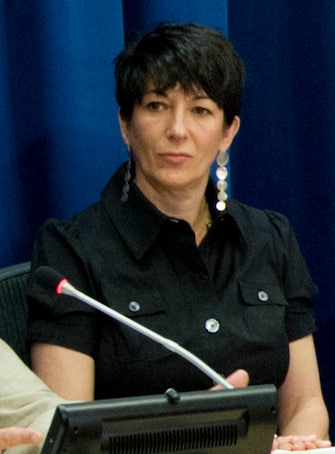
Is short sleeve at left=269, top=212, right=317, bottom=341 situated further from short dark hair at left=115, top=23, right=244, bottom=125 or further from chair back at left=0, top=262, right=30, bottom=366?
chair back at left=0, top=262, right=30, bottom=366

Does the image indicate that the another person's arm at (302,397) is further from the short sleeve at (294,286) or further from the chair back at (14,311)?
the chair back at (14,311)

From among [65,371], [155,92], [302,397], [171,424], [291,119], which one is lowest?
[302,397]

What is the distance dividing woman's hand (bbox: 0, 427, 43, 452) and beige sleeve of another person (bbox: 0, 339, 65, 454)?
12 cm

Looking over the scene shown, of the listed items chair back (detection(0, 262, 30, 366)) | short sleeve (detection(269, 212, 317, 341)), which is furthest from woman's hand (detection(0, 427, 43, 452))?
short sleeve (detection(269, 212, 317, 341))

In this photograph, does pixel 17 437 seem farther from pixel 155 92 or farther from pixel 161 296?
pixel 155 92

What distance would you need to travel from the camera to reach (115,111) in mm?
2377

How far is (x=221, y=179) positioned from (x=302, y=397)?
0.46 m

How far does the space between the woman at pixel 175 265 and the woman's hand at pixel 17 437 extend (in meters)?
0.66

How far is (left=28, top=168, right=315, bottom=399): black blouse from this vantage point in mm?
2072

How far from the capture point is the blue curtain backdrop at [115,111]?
2277mm

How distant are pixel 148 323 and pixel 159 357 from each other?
0.22ft

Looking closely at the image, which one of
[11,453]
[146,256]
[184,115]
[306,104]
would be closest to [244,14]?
[306,104]

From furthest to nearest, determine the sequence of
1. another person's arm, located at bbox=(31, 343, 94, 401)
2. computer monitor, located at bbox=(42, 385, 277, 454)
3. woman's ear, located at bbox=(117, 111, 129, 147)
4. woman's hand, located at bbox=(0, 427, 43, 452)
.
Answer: woman's ear, located at bbox=(117, 111, 129, 147), another person's arm, located at bbox=(31, 343, 94, 401), woman's hand, located at bbox=(0, 427, 43, 452), computer monitor, located at bbox=(42, 385, 277, 454)

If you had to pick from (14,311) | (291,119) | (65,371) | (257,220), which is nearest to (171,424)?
(65,371)
